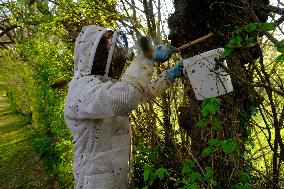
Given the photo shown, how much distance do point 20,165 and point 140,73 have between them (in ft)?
34.0

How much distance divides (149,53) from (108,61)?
1.29ft

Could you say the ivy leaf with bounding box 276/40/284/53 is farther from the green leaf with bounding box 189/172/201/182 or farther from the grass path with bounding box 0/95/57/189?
the grass path with bounding box 0/95/57/189

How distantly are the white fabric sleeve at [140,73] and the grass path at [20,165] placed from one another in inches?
293

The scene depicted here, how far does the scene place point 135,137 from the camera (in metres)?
5.44

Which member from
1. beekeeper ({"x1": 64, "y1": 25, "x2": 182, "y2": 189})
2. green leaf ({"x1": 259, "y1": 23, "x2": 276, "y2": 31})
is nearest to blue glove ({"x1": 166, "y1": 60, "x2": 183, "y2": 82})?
beekeeper ({"x1": 64, "y1": 25, "x2": 182, "y2": 189})

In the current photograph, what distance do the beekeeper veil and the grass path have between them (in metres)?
7.11

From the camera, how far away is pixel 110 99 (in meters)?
2.42

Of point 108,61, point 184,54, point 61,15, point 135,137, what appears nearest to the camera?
point 108,61

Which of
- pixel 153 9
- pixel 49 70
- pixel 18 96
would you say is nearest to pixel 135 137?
pixel 153 9

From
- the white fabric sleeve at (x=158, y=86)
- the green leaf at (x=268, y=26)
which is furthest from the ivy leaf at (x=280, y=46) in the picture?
the white fabric sleeve at (x=158, y=86)

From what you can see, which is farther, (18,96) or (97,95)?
(18,96)

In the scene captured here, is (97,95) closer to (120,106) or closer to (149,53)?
(120,106)

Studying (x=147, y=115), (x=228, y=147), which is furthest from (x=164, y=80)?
(x=147, y=115)

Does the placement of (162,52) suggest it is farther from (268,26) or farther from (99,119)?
(268,26)
